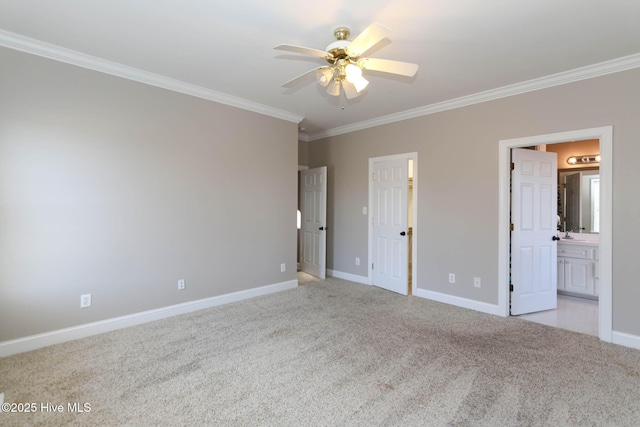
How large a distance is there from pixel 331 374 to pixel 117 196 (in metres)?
2.65

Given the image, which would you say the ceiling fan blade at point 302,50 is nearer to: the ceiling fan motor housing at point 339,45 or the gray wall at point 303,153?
the ceiling fan motor housing at point 339,45

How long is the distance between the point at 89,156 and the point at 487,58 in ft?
12.5

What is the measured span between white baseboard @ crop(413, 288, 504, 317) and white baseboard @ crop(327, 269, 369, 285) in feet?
2.99

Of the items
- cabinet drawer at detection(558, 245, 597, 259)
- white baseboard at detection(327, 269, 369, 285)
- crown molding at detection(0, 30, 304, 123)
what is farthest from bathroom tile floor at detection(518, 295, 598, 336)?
crown molding at detection(0, 30, 304, 123)

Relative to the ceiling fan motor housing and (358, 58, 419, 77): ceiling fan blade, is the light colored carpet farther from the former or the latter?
the ceiling fan motor housing

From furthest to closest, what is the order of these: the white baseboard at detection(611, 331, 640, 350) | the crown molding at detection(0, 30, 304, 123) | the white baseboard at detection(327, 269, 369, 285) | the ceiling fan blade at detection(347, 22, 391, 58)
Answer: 1. the white baseboard at detection(327, 269, 369, 285)
2. the white baseboard at detection(611, 331, 640, 350)
3. the crown molding at detection(0, 30, 304, 123)
4. the ceiling fan blade at detection(347, 22, 391, 58)

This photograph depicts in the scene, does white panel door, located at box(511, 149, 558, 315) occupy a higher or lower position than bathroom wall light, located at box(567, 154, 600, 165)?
lower

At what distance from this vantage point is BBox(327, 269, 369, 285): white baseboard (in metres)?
5.07

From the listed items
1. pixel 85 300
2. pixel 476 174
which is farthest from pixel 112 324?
pixel 476 174

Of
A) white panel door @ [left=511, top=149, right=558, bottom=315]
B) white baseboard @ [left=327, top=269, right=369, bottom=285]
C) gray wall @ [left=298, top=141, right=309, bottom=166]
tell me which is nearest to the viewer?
white panel door @ [left=511, top=149, right=558, bottom=315]

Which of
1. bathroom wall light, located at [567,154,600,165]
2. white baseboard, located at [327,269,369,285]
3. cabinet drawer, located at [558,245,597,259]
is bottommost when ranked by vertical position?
white baseboard, located at [327,269,369,285]

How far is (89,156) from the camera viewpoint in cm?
293

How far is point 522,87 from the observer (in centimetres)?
336

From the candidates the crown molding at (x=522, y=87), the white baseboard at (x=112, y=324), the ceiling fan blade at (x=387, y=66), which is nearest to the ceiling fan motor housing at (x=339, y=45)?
the ceiling fan blade at (x=387, y=66)
